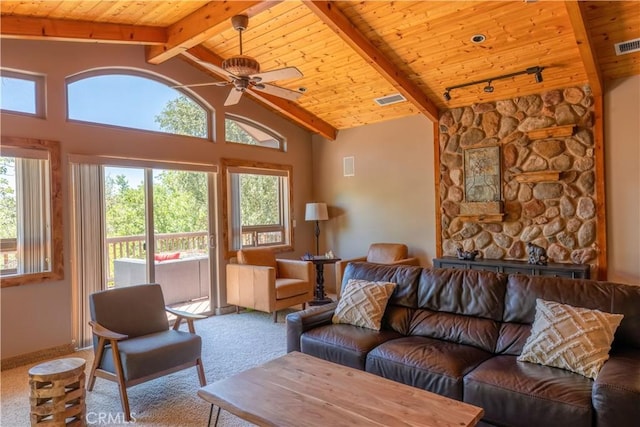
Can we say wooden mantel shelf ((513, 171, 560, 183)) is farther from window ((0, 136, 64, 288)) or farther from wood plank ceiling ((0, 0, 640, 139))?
window ((0, 136, 64, 288))

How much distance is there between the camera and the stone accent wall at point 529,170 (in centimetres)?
453

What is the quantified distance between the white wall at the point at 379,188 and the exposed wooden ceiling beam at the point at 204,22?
114 inches

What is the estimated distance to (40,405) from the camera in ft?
8.14

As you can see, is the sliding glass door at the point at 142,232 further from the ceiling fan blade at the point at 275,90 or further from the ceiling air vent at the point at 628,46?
the ceiling air vent at the point at 628,46

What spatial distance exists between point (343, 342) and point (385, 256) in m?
3.03

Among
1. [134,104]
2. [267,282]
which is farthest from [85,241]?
[267,282]

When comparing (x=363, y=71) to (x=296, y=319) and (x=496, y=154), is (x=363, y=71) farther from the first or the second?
(x=296, y=319)

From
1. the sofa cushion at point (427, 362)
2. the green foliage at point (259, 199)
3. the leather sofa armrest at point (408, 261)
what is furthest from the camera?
the green foliage at point (259, 199)

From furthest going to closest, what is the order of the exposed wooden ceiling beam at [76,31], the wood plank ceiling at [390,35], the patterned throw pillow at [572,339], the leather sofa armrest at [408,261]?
the leather sofa armrest at [408,261] → the wood plank ceiling at [390,35] → the exposed wooden ceiling beam at [76,31] → the patterned throw pillow at [572,339]

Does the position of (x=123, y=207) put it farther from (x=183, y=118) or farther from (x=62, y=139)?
(x=183, y=118)

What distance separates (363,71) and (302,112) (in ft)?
4.83

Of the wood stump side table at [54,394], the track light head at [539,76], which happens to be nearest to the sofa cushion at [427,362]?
the wood stump side table at [54,394]

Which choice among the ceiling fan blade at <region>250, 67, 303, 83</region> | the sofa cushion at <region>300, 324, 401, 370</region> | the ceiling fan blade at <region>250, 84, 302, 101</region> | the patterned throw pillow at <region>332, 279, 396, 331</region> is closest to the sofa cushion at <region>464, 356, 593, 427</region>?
the sofa cushion at <region>300, 324, 401, 370</region>

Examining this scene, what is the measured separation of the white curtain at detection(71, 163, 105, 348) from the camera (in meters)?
4.16
